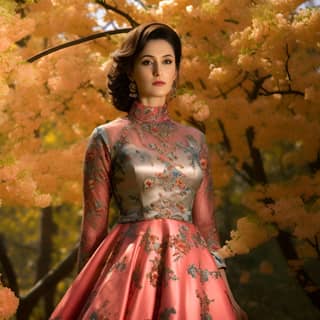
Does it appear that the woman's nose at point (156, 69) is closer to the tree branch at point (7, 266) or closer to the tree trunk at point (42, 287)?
the tree branch at point (7, 266)

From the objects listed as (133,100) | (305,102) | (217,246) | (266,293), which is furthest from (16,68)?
(266,293)

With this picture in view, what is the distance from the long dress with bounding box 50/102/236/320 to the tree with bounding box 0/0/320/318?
4.14ft

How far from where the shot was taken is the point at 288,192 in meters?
4.72

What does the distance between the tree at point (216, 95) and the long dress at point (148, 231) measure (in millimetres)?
1261

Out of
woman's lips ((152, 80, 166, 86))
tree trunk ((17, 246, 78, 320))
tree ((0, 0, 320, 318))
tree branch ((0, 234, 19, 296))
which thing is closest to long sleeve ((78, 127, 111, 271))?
woman's lips ((152, 80, 166, 86))

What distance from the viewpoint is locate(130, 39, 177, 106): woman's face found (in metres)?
2.80

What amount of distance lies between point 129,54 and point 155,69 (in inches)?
5.2

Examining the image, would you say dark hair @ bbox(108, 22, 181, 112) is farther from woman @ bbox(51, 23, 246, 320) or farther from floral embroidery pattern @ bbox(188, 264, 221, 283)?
floral embroidery pattern @ bbox(188, 264, 221, 283)

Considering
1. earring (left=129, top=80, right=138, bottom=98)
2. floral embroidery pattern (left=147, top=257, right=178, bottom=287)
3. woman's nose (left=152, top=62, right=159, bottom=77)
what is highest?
woman's nose (left=152, top=62, right=159, bottom=77)

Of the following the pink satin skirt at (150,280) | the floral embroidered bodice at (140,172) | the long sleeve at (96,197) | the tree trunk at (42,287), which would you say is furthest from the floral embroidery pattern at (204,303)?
the tree trunk at (42,287)

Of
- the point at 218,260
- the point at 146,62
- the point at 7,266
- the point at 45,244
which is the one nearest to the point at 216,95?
the point at 7,266

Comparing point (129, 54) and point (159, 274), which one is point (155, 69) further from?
point (159, 274)

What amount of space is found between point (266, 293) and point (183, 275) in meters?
6.27

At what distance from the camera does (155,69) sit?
2799mm
